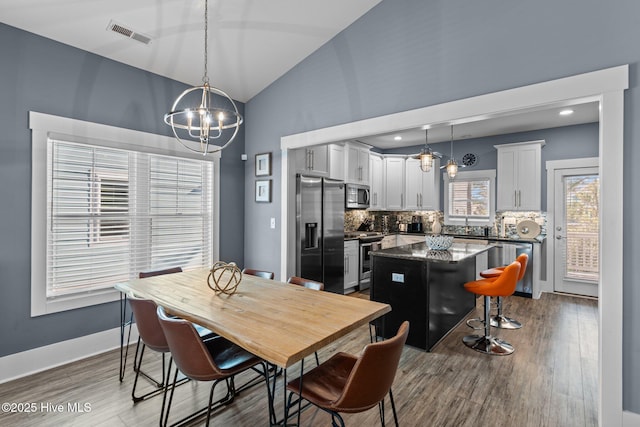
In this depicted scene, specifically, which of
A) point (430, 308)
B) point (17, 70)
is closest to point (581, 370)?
point (430, 308)

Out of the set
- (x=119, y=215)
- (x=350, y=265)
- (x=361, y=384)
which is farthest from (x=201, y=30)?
(x=350, y=265)

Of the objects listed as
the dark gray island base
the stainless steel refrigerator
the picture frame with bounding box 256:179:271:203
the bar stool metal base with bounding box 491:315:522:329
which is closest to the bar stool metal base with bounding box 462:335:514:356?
the dark gray island base

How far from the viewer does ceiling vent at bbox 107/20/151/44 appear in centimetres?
283

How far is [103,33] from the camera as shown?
9.52 feet

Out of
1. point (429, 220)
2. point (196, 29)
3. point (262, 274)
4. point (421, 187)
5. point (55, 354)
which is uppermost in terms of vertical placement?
point (196, 29)

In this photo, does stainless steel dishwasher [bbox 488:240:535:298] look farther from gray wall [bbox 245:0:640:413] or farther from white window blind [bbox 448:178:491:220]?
gray wall [bbox 245:0:640:413]

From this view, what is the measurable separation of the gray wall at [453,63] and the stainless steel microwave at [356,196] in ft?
6.43

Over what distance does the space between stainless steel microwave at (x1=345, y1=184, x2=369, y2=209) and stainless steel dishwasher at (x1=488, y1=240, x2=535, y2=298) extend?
7.70 ft

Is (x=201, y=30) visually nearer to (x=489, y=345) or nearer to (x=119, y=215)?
(x=119, y=215)

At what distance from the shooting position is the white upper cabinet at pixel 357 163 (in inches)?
223

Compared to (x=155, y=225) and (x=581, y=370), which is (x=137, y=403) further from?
(x=581, y=370)

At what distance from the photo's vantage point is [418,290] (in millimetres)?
3309

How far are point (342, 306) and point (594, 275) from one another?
560 centimetres

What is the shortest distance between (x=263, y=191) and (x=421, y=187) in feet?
12.5
